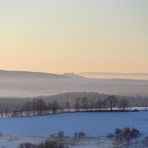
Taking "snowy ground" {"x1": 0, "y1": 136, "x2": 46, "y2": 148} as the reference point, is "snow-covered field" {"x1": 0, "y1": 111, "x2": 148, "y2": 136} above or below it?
above

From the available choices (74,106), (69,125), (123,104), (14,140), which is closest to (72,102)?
(74,106)

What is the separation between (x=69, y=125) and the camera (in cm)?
498

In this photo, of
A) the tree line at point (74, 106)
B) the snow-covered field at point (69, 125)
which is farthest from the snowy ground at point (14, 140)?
the tree line at point (74, 106)

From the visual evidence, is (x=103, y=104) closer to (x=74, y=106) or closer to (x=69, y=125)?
(x=74, y=106)

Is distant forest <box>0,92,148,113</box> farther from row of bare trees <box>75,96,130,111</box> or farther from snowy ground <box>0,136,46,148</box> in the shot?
snowy ground <box>0,136,46,148</box>

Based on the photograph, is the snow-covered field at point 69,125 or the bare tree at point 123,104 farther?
the bare tree at point 123,104

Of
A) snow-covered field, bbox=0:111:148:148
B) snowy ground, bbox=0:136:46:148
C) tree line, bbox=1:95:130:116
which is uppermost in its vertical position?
tree line, bbox=1:95:130:116

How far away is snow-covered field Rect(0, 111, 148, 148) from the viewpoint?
194 inches

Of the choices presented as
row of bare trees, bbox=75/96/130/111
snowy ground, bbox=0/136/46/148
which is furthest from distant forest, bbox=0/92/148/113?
snowy ground, bbox=0/136/46/148

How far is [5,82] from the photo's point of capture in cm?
531

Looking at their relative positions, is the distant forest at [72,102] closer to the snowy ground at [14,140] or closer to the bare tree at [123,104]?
the bare tree at [123,104]

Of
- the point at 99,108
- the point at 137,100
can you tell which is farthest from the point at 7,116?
the point at 137,100

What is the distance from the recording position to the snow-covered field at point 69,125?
4.93m

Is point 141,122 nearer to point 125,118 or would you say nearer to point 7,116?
point 125,118
